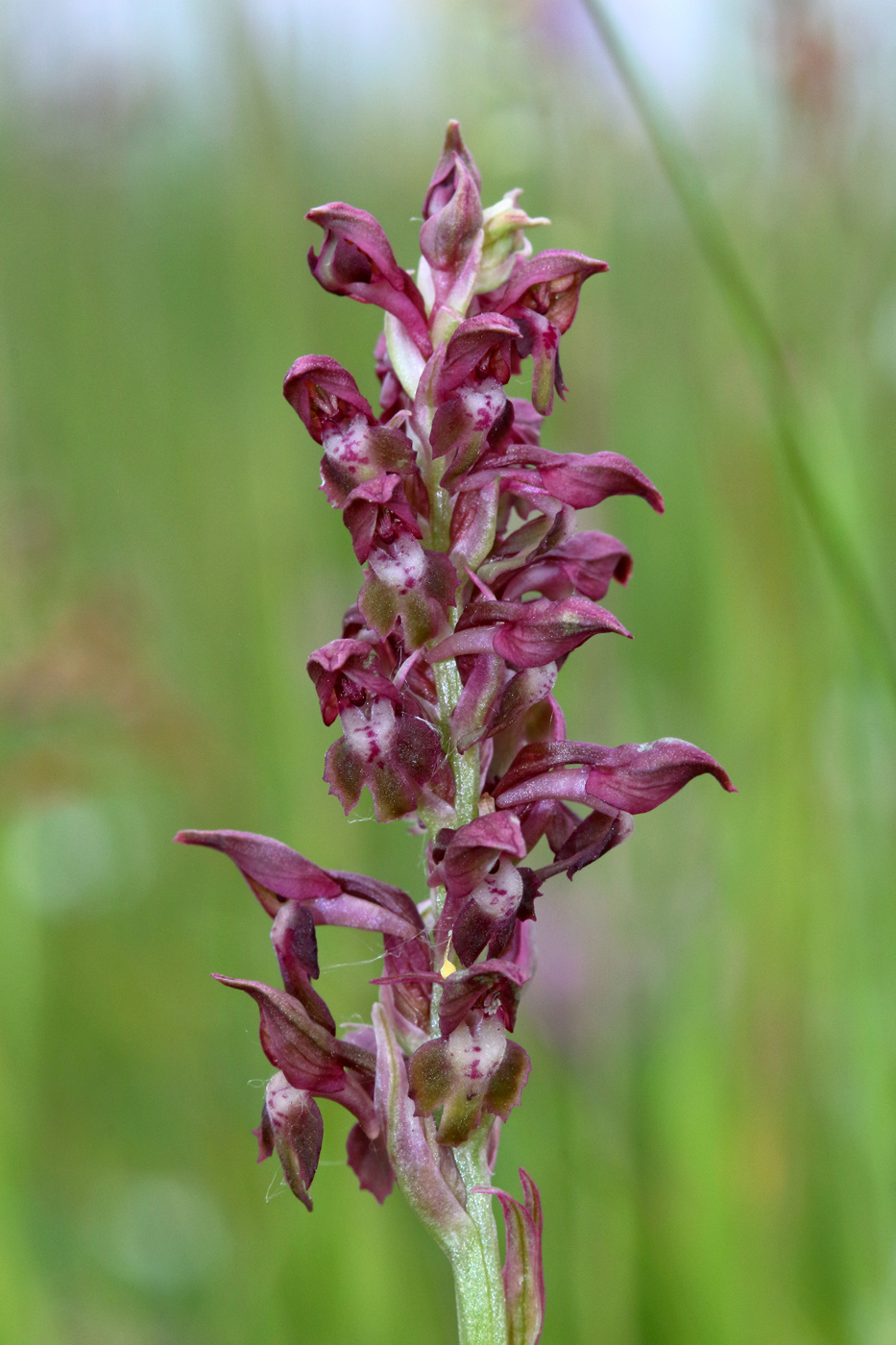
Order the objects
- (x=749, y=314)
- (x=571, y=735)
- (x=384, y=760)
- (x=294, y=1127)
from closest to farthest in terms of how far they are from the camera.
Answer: (x=384, y=760) < (x=294, y=1127) < (x=749, y=314) < (x=571, y=735)

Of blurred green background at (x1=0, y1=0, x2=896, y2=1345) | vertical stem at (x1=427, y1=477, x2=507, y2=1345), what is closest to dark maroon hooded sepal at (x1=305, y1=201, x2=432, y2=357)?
vertical stem at (x1=427, y1=477, x2=507, y2=1345)

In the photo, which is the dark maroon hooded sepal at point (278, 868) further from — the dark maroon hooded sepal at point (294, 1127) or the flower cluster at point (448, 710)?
the dark maroon hooded sepal at point (294, 1127)

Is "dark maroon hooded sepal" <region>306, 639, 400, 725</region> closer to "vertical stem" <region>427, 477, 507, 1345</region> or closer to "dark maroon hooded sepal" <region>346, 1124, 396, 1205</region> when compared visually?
"vertical stem" <region>427, 477, 507, 1345</region>

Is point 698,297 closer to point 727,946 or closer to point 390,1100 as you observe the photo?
point 727,946

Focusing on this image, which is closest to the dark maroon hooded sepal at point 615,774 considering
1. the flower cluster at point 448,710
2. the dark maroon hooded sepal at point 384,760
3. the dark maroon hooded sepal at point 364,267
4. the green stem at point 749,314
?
the flower cluster at point 448,710

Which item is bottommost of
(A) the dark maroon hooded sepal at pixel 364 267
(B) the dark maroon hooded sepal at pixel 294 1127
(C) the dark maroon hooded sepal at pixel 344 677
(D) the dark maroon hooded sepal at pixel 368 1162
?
(D) the dark maroon hooded sepal at pixel 368 1162

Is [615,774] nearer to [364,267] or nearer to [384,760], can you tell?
[384,760]

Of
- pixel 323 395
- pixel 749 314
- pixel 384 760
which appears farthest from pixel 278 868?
pixel 749 314
